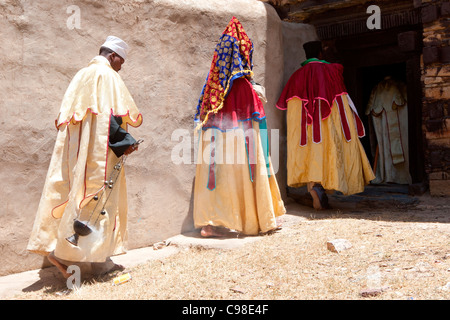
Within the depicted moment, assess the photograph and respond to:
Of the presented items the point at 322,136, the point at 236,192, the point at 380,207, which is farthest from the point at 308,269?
the point at 380,207

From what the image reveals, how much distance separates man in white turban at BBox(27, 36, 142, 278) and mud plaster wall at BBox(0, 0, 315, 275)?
0.44 meters

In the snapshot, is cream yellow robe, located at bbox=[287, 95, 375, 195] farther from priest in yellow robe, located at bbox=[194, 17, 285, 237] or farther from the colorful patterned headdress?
the colorful patterned headdress

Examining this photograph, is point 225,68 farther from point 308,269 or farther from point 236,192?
point 308,269

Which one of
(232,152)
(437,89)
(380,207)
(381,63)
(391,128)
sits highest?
(381,63)

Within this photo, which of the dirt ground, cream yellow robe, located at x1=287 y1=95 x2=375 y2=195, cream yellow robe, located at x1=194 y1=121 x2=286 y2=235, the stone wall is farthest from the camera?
the stone wall

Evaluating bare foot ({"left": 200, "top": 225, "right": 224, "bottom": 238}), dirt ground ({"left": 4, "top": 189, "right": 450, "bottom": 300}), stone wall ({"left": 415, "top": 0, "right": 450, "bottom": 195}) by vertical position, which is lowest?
dirt ground ({"left": 4, "top": 189, "right": 450, "bottom": 300})

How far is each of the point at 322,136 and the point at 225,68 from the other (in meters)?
1.70

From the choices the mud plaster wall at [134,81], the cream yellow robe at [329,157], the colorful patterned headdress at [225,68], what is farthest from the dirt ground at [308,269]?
the colorful patterned headdress at [225,68]

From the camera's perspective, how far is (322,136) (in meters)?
5.23

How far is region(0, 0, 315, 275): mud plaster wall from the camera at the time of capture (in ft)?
10.9

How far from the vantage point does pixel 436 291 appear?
98.5 inches

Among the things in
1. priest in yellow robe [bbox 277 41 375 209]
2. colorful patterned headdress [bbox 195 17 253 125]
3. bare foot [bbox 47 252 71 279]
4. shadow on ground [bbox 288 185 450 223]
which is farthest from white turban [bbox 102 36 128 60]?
shadow on ground [bbox 288 185 450 223]

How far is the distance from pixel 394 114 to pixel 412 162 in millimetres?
1604

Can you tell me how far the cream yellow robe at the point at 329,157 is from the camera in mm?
5158
